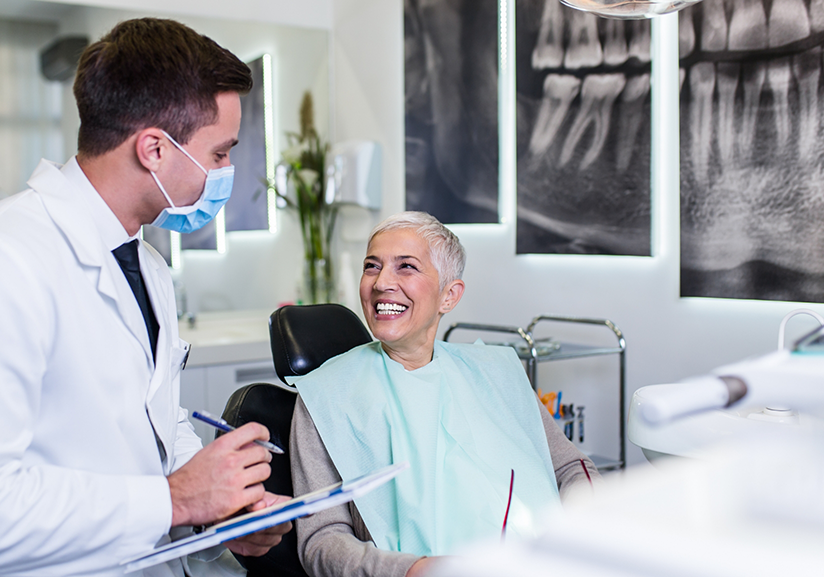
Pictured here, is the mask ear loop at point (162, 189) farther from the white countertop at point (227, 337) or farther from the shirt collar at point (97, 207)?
the white countertop at point (227, 337)

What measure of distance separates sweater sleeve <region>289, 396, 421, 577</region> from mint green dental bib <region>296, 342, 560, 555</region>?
0.11 feet

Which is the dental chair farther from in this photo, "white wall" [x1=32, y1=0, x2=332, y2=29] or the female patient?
"white wall" [x1=32, y1=0, x2=332, y2=29]

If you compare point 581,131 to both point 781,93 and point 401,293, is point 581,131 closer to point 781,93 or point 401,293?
point 781,93

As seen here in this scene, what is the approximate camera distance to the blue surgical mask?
1.30 metres

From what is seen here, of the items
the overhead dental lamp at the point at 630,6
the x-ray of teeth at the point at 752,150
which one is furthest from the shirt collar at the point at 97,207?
the x-ray of teeth at the point at 752,150

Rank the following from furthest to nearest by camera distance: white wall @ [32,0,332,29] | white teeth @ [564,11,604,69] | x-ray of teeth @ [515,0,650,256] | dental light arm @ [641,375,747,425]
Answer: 1. white wall @ [32,0,332,29]
2. white teeth @ [564,11,604,69]
3. x-ray of teeth @ [515,0,650,256]
4. dental light arm @ [641,375,747,425]

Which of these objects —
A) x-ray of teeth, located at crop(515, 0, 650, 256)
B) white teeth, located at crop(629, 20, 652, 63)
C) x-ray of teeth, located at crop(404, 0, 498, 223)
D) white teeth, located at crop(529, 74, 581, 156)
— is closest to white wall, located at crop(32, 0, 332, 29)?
x-ray of teeth, located at crop(404, 0, 498, 223)

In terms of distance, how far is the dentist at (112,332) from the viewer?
3.23ft

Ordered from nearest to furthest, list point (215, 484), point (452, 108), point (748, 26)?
point (215, 484), point (748, 26), point (452, 108)

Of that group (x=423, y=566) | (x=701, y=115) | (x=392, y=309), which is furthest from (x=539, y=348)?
(x=423, y=566)

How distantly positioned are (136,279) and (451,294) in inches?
29.1

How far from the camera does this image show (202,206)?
1.34 metres

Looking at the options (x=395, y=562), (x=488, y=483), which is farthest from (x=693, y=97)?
(x=395, y=562)

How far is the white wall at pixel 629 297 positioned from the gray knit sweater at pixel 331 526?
0.86 meters
